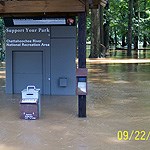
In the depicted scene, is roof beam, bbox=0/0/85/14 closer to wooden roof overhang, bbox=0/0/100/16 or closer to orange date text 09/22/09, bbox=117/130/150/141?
wooden roof overhang, bbox=0/0/100/16

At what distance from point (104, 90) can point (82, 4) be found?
561 centimetres

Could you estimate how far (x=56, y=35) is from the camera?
12680mm

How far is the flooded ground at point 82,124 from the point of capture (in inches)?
273

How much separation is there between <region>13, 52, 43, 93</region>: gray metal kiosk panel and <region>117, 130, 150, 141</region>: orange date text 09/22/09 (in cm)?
561

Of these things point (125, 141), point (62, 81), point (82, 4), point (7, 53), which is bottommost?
point (125, 141)

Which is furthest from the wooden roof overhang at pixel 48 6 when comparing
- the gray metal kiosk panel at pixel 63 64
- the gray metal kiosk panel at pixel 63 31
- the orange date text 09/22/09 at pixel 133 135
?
the gray metal kiosk panel at pixel 63 64

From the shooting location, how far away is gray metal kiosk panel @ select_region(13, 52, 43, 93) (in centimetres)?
1286

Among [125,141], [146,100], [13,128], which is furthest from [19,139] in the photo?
[146,100]

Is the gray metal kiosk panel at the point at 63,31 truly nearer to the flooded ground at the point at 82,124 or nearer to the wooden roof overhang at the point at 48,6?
the flooded ground at the point at 82,124

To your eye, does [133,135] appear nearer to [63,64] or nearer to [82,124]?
[82,124]

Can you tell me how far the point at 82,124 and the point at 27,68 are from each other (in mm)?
4952

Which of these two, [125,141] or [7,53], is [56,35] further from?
[125,141]

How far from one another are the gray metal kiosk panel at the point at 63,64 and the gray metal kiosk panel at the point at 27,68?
1.52 feet

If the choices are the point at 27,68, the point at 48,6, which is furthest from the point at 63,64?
the point at 48,6
